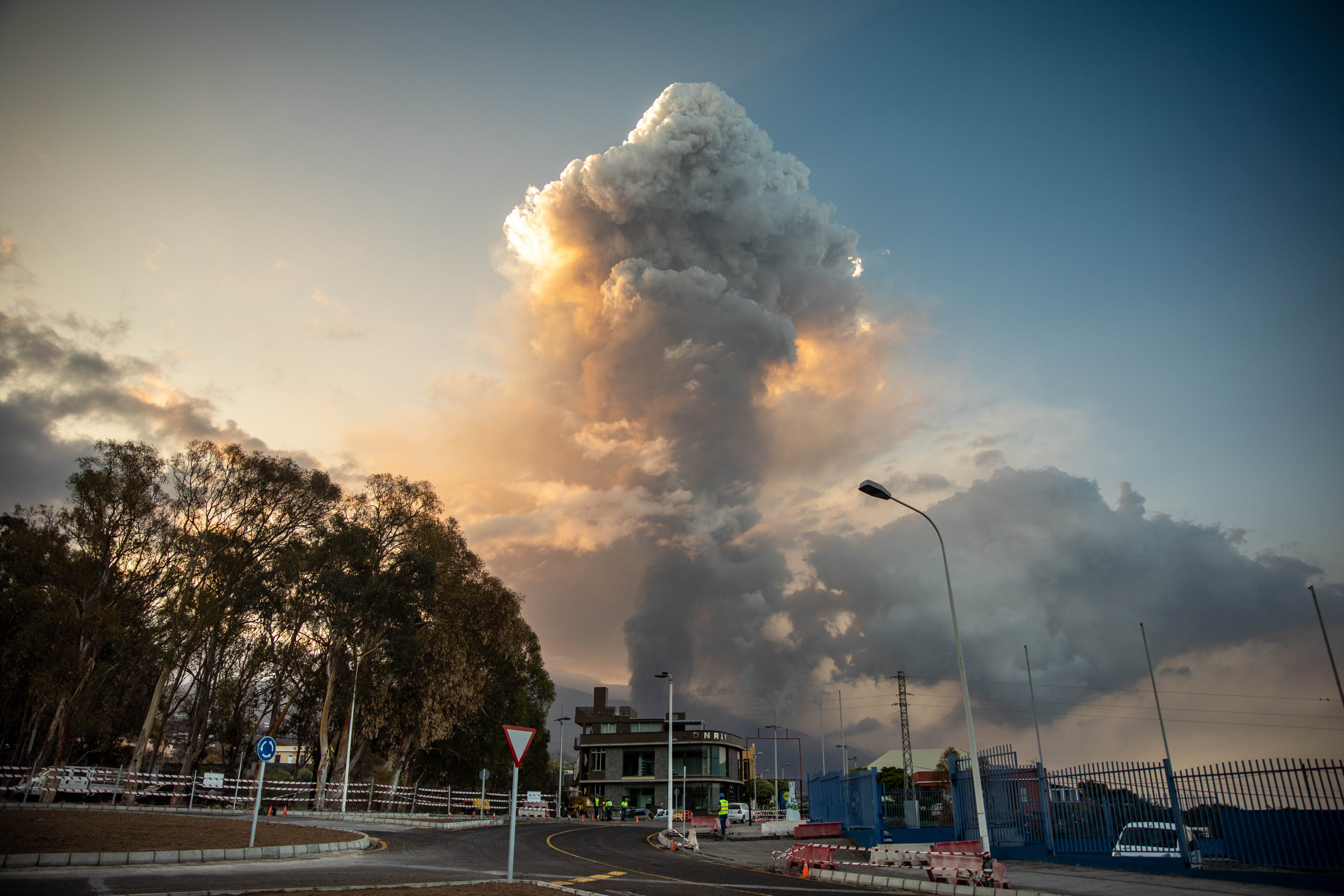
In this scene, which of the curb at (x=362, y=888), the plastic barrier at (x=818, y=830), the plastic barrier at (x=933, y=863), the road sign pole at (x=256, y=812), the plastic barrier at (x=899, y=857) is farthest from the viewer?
the plastic barrier at (x=818, y=830)

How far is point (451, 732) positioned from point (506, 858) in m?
23.6

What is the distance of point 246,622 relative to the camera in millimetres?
38094

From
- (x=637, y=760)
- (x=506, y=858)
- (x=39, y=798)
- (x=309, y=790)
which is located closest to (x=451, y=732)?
(x=309, y=790)

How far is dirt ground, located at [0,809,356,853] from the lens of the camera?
517 inches


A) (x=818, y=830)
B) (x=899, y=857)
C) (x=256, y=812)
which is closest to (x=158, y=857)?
(x=256, y=812)

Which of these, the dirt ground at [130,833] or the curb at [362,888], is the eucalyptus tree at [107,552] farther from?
the curb at [362,888]

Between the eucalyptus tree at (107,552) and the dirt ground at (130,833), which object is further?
the eucalyptus tree at (107,552)

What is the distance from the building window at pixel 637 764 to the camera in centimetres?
9044

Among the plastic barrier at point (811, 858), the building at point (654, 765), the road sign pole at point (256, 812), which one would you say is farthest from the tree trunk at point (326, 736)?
the building at point (654, 765)

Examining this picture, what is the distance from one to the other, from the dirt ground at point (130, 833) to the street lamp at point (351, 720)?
33.8 feet

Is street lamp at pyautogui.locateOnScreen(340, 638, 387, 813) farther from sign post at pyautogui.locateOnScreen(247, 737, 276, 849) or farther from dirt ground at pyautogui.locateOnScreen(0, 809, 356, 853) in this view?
sign post at pyautogui.locateOnScreen(247, 737, 276, 849)

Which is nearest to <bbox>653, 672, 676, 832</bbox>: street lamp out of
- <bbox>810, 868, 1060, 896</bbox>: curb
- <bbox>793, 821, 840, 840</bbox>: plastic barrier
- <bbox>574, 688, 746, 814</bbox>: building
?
<bbox>793, 821, 840, 840</bbox>: plastic barrier

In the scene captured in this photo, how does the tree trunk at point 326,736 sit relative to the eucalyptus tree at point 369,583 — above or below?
below

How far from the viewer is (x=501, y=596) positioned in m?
45.8
